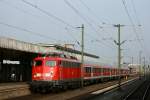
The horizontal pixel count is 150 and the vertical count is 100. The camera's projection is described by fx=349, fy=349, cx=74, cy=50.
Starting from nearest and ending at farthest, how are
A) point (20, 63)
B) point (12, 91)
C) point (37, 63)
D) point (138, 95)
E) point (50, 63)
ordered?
point (12, 91)
point (50, 63)
point (37, 63)
point (138, 95)
point (20, 63)

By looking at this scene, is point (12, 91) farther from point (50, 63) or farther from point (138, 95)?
point (138, 95)

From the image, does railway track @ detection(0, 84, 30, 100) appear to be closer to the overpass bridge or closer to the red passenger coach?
the red passenger coach

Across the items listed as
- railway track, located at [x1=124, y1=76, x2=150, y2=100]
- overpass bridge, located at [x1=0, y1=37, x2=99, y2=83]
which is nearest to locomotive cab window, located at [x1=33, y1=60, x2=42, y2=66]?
overpass bridge, located at [x1=0, y1=37, x2=99, y2=83]

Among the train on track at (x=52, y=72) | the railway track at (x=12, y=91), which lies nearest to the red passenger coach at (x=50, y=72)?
the train on track at (x=52, y=72)

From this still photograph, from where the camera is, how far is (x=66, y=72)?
33.8m

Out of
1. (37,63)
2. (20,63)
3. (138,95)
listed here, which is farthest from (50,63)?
(20,63)

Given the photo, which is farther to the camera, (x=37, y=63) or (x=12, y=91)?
(x=37, y=63)

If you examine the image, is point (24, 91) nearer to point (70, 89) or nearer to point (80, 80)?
point (70, 89)

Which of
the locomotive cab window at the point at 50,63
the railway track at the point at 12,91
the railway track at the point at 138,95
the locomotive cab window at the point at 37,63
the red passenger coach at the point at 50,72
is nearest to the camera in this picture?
the railway track at the point at 12,91

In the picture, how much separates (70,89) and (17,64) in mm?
13742

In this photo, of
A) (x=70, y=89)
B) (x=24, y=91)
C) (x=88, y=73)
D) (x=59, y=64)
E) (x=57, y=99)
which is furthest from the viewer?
(x=88, y=73)

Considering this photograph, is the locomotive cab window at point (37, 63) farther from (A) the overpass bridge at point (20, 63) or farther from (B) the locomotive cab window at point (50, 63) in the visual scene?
(A) the overpass bridge at point (20, 63)

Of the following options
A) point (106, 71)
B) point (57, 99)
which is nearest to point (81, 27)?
point (57, 99)

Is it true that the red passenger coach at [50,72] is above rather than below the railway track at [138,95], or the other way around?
above
